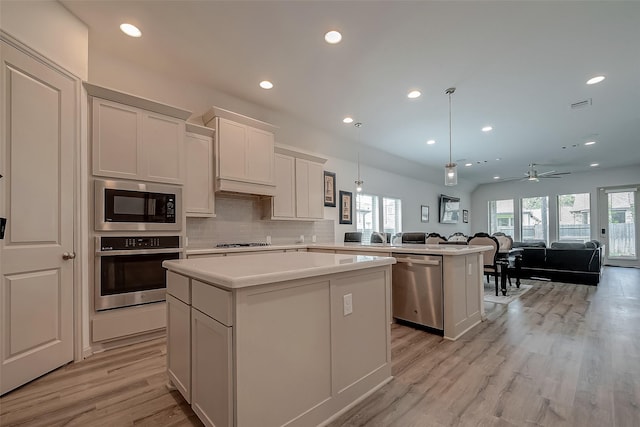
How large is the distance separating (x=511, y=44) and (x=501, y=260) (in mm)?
3408

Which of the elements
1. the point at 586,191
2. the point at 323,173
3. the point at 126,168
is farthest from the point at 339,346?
the point at 586,191

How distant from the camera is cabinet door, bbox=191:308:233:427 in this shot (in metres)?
1.25

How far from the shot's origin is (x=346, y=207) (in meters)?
5.90

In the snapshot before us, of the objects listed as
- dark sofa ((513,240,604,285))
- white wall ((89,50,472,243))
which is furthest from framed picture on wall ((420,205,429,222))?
dark sofa ((513,240,604,285))

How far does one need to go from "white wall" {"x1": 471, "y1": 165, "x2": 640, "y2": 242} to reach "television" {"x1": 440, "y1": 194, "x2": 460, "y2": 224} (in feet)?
5.22

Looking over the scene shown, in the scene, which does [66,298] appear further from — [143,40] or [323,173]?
[323,173]

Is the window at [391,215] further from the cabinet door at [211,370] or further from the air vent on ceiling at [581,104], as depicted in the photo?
the cabinet door at [211,370]

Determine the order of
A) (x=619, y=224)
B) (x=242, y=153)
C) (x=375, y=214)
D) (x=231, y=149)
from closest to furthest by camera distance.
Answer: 1. (x=231, y=149)
2. (x=242, y=153)
3. (x=375, y=214)
4. (x=619, y=224)

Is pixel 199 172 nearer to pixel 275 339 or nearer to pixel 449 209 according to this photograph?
pixel 275 339

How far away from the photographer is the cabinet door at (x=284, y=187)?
444 centimetres

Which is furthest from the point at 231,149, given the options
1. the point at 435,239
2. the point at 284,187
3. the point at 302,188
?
the point at 435,239

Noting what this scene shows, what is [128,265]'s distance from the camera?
2713 mm

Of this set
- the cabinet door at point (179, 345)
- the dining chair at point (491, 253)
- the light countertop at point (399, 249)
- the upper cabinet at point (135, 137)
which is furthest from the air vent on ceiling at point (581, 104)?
the cabinet door at point (179, 345)

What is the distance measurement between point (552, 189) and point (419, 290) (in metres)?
9.55
